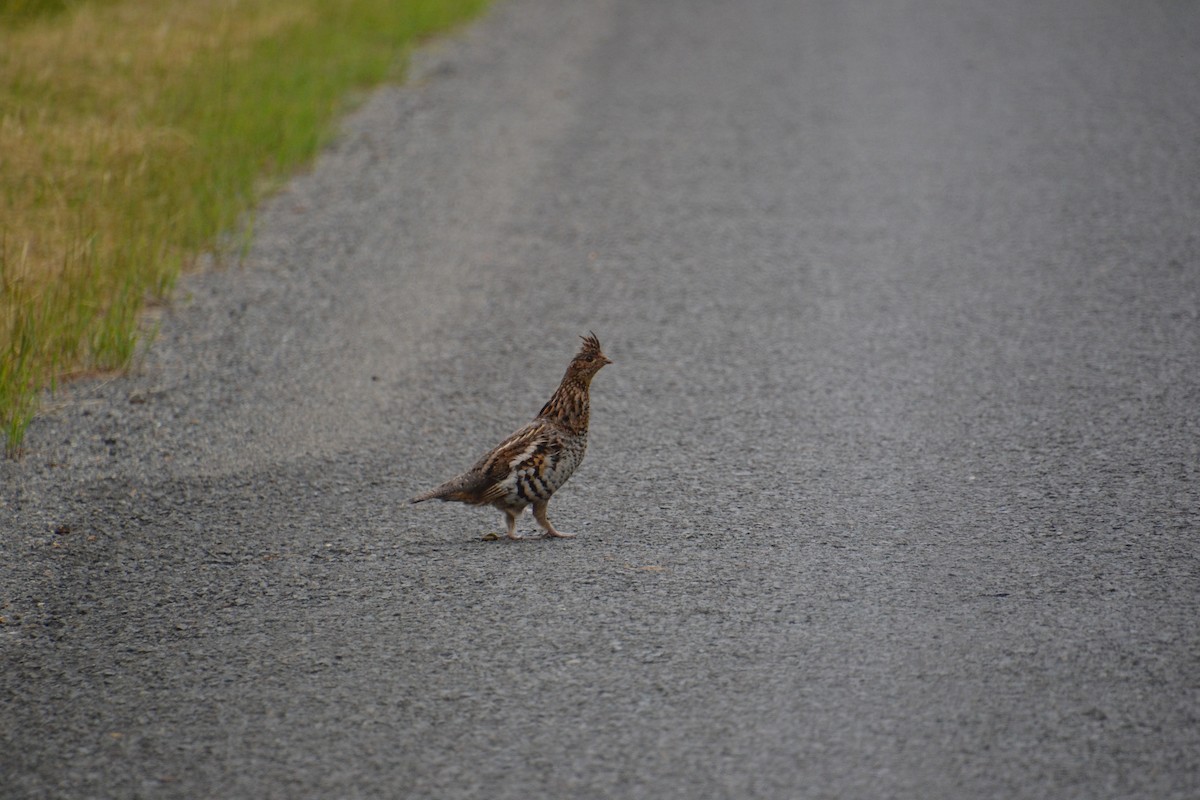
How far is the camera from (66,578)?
4.34m

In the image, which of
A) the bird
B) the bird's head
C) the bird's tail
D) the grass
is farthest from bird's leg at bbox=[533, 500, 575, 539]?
the grass

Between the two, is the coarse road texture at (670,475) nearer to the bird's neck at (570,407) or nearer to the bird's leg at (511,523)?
the bird's leg at (511,523)

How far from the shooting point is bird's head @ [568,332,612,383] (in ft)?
15.9

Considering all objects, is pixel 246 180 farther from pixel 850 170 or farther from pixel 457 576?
pixel 457 576

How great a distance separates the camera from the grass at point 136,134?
242 inches

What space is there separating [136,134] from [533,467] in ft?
16.3

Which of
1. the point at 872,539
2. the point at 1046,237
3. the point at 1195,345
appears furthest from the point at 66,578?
the point at 1046,237

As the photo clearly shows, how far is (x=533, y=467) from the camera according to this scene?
455 centimetres

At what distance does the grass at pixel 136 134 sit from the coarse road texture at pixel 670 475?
31 centimetres

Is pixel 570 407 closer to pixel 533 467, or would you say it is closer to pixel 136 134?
pixel 533 467

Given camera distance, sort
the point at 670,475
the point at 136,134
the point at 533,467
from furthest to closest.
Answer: the point at 136,134 → the point at 670,475 → the point at 533,467

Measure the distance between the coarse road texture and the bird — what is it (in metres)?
0.17

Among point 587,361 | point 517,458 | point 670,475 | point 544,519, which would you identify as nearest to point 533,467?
point 517,458

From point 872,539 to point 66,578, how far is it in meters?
2.84
